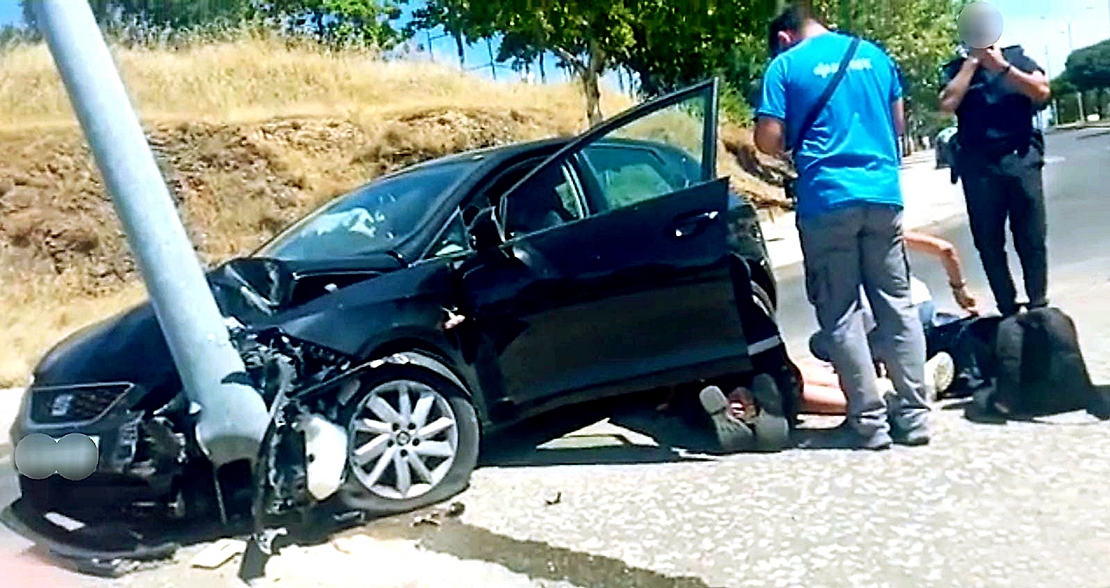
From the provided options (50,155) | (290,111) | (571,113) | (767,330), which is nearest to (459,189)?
(767,330)

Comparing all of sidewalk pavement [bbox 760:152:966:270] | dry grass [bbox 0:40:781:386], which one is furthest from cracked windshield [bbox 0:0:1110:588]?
dry grass [bbox 0:40:781:386]

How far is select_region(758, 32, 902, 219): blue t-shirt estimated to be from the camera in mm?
5195

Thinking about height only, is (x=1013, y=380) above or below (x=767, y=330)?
below

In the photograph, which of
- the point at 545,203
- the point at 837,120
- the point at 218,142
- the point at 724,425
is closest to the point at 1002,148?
the point at 837,120

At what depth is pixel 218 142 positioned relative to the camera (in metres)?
20.9

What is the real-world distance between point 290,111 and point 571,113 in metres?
6.46

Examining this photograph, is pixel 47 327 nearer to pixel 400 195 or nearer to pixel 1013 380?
pixel 400 195

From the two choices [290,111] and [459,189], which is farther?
[290,111]

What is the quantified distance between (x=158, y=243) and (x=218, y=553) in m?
1.34

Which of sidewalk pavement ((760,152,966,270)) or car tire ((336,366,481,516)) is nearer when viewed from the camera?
car tire ((336,366,481,516))

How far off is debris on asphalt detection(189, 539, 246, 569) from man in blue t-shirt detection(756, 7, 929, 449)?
263cm

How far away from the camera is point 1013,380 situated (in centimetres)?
566

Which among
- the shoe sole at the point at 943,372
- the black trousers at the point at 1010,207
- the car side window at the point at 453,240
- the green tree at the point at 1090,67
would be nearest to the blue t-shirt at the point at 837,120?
the black trousers at the point at 1010,207

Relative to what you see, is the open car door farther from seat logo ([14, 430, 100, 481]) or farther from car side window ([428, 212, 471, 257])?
seat logo ([14, 430, 100, 481])
